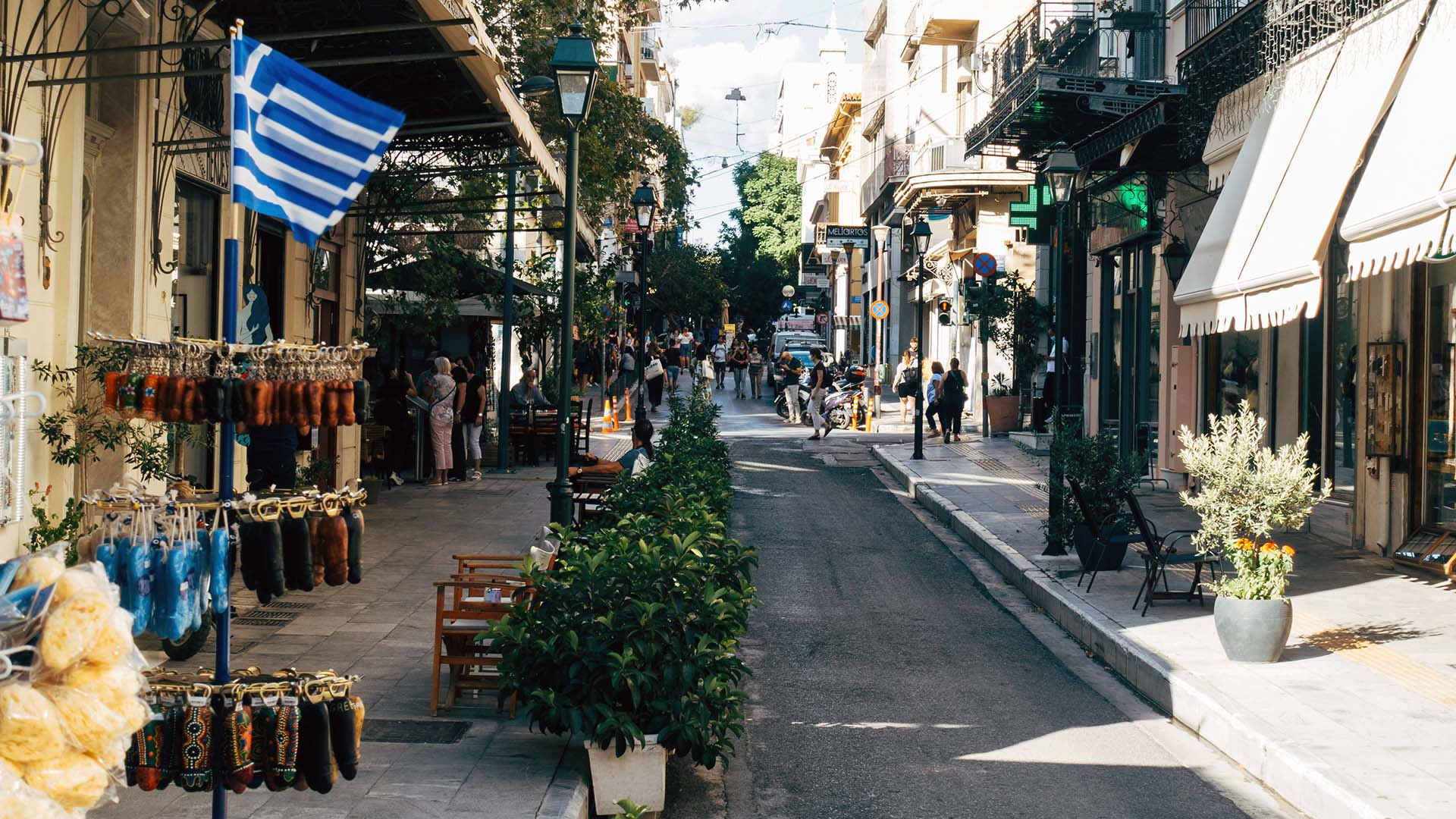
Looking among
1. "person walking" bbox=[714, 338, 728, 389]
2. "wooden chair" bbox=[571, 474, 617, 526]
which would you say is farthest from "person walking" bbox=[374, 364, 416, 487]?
"person walking" bbox=[714, 338, 728, 389]

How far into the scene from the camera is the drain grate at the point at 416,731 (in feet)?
22.7

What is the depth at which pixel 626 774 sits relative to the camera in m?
6.22

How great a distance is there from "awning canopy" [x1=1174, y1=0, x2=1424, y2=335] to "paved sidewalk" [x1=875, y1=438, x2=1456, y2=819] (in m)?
2.41

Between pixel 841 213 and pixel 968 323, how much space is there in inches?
1499

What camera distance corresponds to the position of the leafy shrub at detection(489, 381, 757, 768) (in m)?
6.18

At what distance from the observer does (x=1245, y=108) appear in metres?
14.6

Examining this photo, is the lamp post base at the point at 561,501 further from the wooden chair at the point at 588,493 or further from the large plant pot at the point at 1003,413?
the large plant pot at the point at 1003,413

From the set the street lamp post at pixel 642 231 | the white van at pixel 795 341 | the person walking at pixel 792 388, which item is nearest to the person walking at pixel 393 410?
the street lamp post at pixel 642 231

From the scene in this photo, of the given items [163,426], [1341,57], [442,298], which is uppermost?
[1341,57]

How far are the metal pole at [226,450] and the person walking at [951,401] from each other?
24.8 m

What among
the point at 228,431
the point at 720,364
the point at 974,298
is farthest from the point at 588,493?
the point at 720,364

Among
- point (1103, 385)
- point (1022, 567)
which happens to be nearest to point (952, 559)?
point (1022, 567)

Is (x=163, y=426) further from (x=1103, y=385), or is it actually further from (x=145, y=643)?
(x=1103, y=385)

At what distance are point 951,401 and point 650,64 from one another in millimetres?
57251
